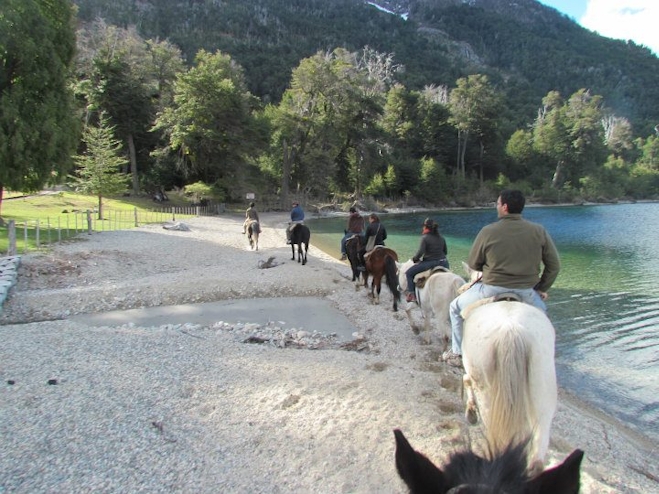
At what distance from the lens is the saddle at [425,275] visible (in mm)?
8648

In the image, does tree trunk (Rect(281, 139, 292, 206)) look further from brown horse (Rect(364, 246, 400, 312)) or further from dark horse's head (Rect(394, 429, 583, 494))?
dark horse's head (Rect(394, 429, 583, 494))

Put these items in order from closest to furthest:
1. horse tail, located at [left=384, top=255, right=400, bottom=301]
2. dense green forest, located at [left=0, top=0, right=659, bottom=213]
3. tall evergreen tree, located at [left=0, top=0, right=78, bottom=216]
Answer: horse tail, located at [left=384, top=255, right=400, bottom=301]
tall evergreen tree, located at [left=0, top=0, right=78, bottom=216]
dense green forest, located at [left=0, top=0, right=659, bottom=213]

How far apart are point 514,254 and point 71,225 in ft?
89.6

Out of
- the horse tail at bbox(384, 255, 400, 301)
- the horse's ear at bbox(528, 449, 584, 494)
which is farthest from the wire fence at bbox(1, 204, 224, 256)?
the horse's ear at bbox(528, 449, 584, 494)

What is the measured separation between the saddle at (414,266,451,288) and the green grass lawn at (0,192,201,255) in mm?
14684

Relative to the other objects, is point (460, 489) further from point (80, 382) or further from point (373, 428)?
point (80, 382)

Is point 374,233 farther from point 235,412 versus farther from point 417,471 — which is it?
point 417,471

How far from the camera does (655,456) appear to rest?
18.3 ft

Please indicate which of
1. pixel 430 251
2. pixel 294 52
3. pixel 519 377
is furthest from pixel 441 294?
pixel 294 52

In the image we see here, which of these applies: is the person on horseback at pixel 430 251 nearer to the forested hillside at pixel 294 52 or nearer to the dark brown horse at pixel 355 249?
the dark brown horse at pixel 355 249

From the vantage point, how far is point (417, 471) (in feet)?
5.58

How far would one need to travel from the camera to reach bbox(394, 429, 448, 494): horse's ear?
1.69 metres

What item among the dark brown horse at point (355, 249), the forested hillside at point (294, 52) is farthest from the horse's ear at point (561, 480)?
the forested hillside at point (294, 52)

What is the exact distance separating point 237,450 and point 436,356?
483 cm
